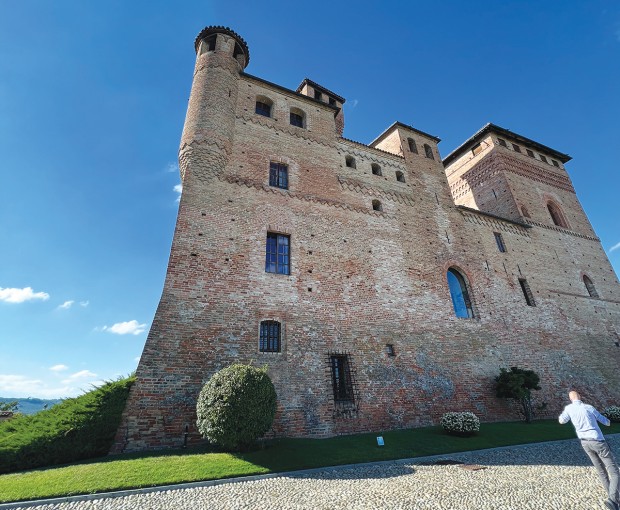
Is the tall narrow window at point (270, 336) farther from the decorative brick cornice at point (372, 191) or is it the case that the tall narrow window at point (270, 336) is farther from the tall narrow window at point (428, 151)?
the tall narrow window at point (428, 151)

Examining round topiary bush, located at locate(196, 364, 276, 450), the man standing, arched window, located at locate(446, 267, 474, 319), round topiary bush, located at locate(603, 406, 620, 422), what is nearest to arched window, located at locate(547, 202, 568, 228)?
arched window, located at locate(446, 267, 474, 319)

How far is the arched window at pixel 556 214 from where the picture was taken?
2244cm

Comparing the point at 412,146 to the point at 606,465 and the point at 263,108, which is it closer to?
the point at 263,108

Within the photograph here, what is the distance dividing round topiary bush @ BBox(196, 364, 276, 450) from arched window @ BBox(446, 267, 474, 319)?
10.4 m

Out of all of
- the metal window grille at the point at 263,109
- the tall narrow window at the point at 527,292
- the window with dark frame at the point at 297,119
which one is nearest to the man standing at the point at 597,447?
the tall narrow window at the point at 527,292

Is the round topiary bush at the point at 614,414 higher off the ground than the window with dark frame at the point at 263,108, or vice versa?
the window with dark frame at the point at 263,108

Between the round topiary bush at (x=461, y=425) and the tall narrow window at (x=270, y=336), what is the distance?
5743 millimetres

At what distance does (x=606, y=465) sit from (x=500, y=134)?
963 inches

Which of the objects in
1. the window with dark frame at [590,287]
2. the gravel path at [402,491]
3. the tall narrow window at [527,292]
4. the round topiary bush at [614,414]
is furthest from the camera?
the window with dark frame at [590,287]

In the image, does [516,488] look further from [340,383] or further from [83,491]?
[83,491]

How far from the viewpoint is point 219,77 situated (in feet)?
46.3

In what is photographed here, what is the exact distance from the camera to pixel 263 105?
16.1 meters

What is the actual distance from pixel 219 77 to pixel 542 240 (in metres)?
20.7

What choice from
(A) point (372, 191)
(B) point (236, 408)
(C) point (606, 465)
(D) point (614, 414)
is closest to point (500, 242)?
(A) point (372, 191)
